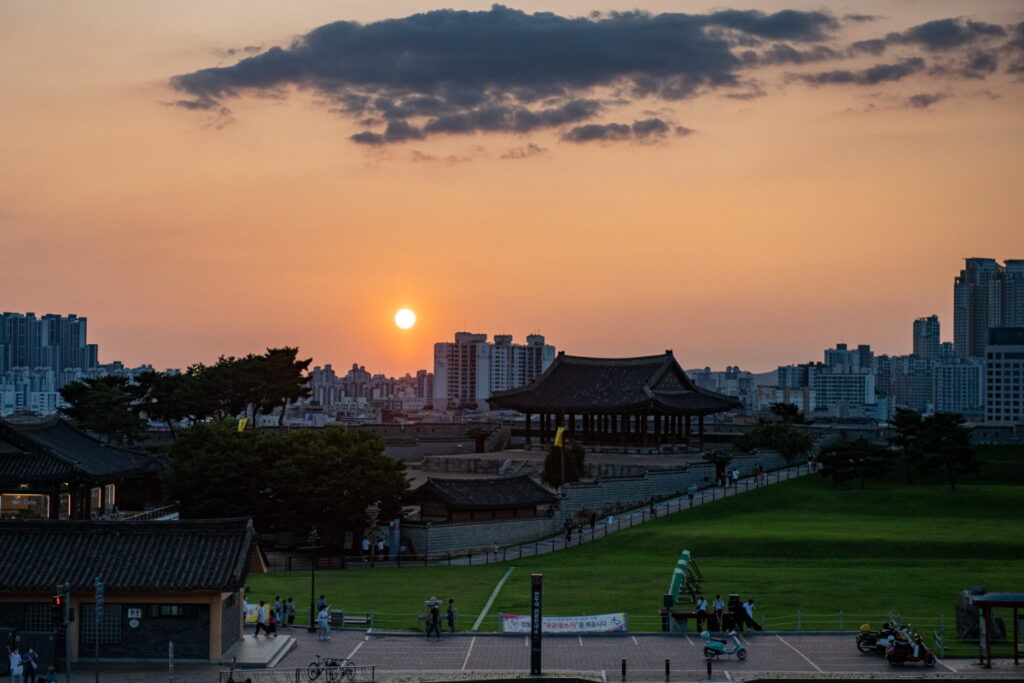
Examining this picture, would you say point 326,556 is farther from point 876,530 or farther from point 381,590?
point 876,530

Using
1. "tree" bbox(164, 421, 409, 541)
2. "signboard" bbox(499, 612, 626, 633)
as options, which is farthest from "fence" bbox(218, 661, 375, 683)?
"tree" bbox(164, 421, 409, 541)

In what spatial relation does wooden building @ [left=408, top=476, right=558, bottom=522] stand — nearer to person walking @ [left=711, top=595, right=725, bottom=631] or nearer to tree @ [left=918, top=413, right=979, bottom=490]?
tree @ [left=918, top=413, right=979, bottom=490]

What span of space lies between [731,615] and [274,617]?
16.5 m

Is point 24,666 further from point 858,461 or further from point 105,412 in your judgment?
point 105,412

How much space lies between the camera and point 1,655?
129 ft

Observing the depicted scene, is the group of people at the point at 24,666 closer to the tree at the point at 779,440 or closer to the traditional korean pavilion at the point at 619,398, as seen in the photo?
the traditional korean pavilion at the point at 619,398

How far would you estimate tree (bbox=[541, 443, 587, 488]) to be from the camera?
8850cm

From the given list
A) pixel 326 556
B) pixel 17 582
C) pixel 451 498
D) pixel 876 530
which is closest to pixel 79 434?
pixel 326 556

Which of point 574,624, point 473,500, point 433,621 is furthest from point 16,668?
point 473,500

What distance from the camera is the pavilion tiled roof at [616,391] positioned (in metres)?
108

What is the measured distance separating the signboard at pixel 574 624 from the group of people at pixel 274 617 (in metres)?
8.32

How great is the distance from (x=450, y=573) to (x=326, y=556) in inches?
458

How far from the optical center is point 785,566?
58.4 m

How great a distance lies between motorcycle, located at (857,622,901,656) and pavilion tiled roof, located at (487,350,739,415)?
6437 cm
